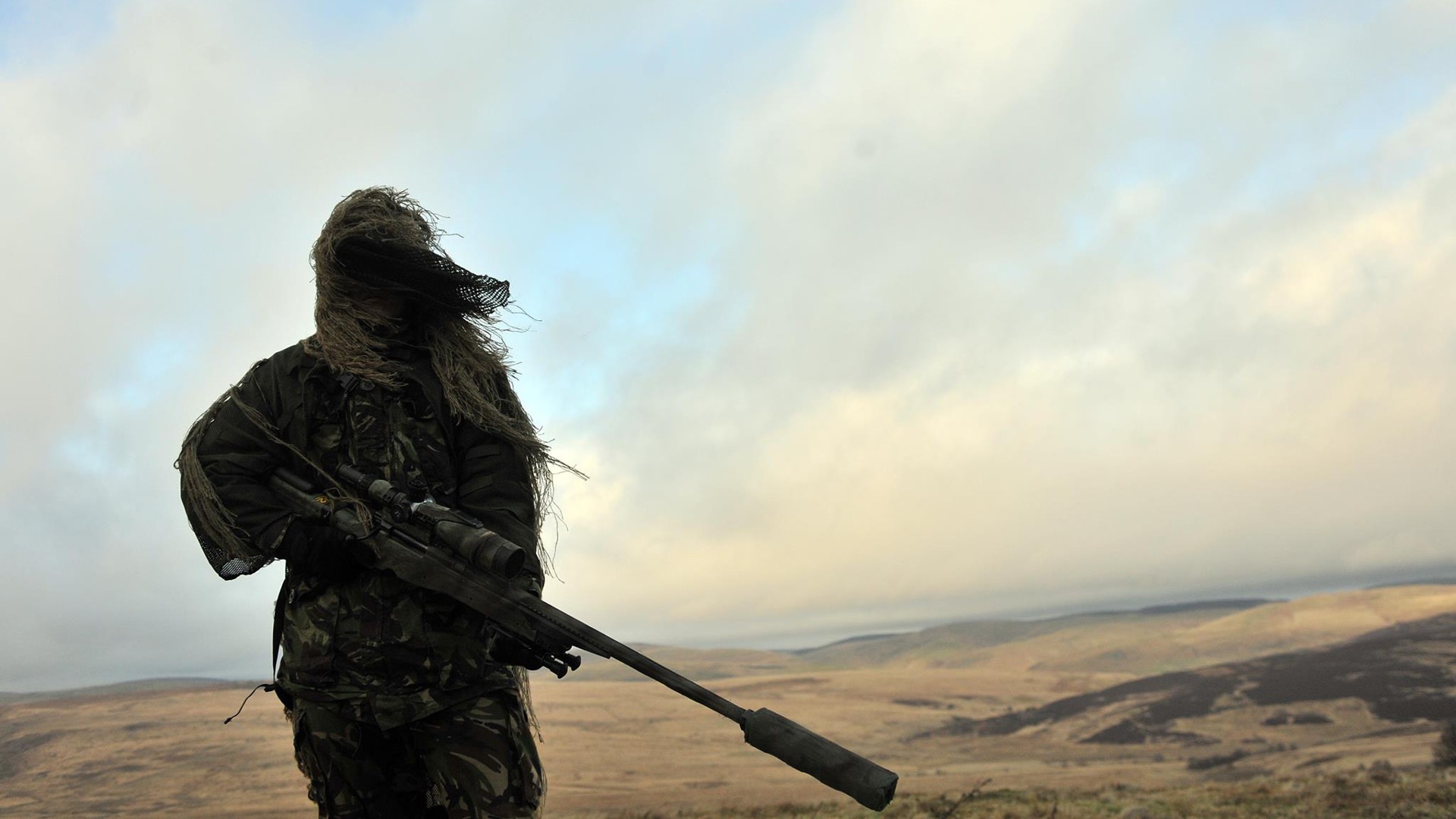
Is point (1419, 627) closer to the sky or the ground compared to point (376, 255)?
closer to the ground

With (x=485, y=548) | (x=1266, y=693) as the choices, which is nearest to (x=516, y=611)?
(x=485, y=548)

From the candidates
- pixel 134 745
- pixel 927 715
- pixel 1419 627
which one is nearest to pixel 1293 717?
pixel 927 715

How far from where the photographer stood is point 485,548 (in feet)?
11.9

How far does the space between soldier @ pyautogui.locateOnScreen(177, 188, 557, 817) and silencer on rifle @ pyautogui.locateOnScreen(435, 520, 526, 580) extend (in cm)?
38

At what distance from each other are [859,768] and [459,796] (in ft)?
4.84

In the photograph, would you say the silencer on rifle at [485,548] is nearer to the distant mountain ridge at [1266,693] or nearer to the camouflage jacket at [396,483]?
the camouflage jacket at [396,483]

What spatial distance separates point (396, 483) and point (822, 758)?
195 cm

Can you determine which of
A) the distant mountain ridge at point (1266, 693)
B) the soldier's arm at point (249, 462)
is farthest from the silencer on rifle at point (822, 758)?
the distant mountain ridge at point (1266, 693)

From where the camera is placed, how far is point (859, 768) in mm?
3512

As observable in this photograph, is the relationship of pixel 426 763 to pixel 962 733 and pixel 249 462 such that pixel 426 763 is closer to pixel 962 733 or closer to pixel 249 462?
pixel 249 462

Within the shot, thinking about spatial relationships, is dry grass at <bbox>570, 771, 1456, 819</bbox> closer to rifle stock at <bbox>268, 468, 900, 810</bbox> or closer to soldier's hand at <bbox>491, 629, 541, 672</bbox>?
rifle stock at <bbox>268, 468, 900, 810</bbox>

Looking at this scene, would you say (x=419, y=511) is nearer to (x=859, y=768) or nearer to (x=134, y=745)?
(x=859, y=768)

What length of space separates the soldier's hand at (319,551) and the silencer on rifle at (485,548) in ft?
1.51

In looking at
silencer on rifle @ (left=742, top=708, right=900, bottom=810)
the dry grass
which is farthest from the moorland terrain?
silencer on rifle @ (left=742, top=708, right=900, bottom=810)
